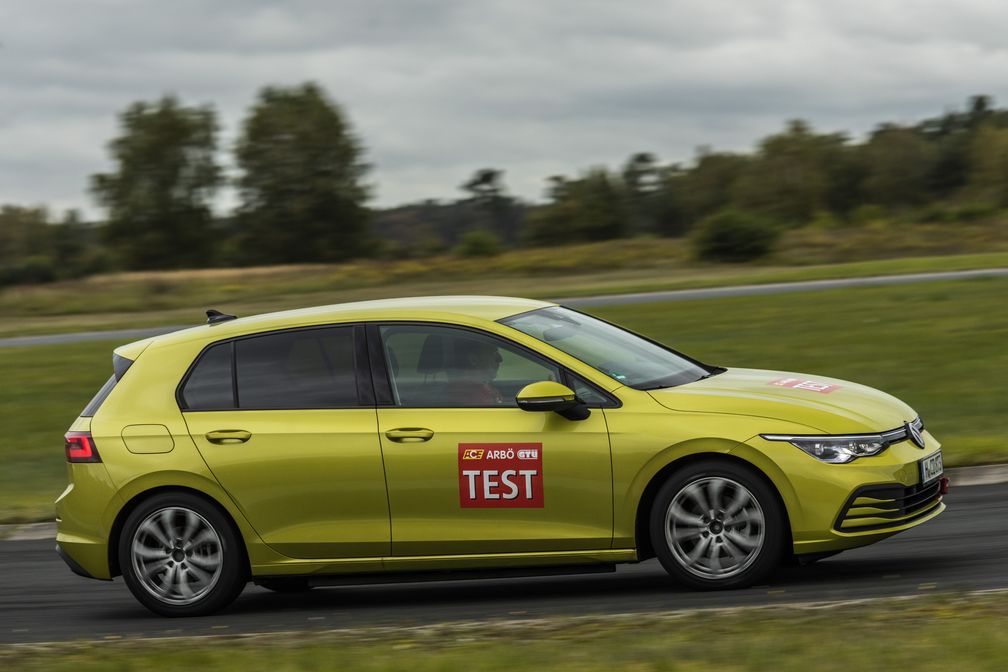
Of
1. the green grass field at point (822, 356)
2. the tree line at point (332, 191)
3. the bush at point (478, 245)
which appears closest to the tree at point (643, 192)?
the tree line at point (332, 191)

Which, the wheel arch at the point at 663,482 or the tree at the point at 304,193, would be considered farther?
the tree at the point at 304,193

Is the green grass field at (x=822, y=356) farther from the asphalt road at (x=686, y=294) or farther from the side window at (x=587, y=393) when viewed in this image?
the side window at (x=587, y=393)

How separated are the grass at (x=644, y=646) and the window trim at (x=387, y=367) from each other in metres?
1.13

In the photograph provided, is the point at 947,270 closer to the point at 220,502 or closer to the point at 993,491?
the point at 993,491

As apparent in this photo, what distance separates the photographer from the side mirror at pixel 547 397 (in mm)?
6562

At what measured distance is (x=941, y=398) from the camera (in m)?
13.9

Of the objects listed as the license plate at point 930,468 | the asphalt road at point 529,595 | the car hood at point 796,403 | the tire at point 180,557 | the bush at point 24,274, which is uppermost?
the bush at point 24,274

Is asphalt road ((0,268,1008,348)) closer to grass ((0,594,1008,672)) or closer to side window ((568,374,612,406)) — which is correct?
side window ((568,374,612,406))

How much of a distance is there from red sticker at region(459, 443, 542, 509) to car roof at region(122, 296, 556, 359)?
765 millimetres

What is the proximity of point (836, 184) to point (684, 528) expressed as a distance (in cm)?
8661

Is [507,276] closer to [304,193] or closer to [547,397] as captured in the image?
[304,193]

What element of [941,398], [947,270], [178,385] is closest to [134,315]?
[947,270]

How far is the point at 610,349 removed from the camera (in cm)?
735

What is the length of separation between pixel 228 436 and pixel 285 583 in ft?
3.06
